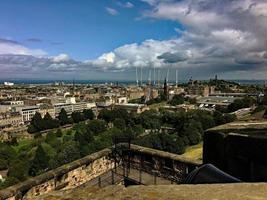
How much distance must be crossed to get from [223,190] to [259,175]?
907 millimetres

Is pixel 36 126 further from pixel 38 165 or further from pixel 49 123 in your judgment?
pixel 38 165

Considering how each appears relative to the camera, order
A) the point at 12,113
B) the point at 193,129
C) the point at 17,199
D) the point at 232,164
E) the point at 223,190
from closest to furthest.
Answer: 1. the point at 223,190
2. the point at 232,164
3. the point at 17,199
4. the point at 193,129
5. the point at 12,113

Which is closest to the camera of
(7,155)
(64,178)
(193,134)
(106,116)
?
(64,178)

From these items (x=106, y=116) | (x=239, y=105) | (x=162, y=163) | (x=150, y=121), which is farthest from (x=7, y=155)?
(x=239, y=105)

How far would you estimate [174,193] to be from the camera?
1707mm

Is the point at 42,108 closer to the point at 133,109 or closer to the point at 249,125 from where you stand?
the point at 133,109

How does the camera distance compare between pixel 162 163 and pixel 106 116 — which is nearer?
pixel 162 163

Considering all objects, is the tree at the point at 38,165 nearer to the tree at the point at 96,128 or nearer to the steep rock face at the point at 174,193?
the tree at the point at 96,128

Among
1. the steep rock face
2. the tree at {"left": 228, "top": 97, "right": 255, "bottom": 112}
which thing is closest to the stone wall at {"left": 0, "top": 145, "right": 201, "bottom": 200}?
the steep rock face

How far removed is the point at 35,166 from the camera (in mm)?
40062

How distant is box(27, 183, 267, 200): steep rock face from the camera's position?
1.63 m

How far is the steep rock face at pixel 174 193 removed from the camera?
163 cm

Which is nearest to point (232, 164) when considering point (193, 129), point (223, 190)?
point (223, 190)

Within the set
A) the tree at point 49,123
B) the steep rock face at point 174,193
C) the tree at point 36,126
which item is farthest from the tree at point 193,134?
the steep rock face at point 174,193
